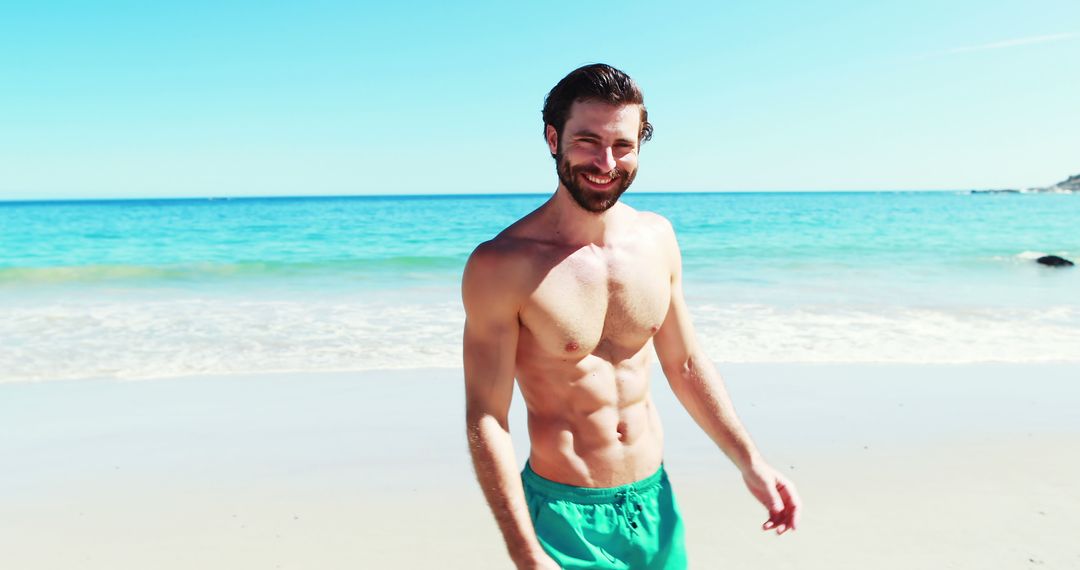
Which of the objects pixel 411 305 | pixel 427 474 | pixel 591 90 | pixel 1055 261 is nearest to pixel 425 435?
pixel 427 474

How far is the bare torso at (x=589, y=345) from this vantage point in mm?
1836

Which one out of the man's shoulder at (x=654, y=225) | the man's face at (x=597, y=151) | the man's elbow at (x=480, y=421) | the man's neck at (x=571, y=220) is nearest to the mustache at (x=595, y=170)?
the man's face at (x=597, y=151)

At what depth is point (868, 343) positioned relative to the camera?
328 inches

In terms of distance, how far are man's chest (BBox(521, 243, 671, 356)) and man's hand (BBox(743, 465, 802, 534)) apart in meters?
0.45

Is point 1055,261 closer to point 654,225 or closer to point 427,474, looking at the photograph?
point 427,474

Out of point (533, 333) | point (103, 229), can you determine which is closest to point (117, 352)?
point (533, 333)

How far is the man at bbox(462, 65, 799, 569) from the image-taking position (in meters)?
1.71

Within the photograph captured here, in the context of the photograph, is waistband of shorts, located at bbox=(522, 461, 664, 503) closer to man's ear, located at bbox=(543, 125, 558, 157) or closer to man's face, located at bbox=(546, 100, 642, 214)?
man's face, located at bbox=(546, 100, 642, 214)

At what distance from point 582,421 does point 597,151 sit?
2.17 ft

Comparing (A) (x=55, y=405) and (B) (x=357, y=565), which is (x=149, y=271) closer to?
(A) (x=55, y=405)

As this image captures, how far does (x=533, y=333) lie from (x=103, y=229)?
4242 centimetres

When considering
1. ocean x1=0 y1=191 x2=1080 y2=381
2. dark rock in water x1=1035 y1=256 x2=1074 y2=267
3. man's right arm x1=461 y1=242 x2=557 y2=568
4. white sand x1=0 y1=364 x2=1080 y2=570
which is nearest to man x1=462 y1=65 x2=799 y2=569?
man's right arm x1=461 y1=242 x2=557 y2=568

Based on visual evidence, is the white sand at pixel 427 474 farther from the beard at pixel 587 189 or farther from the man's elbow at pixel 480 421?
the beard at pixel 587 189

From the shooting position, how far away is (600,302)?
1.92 meters
